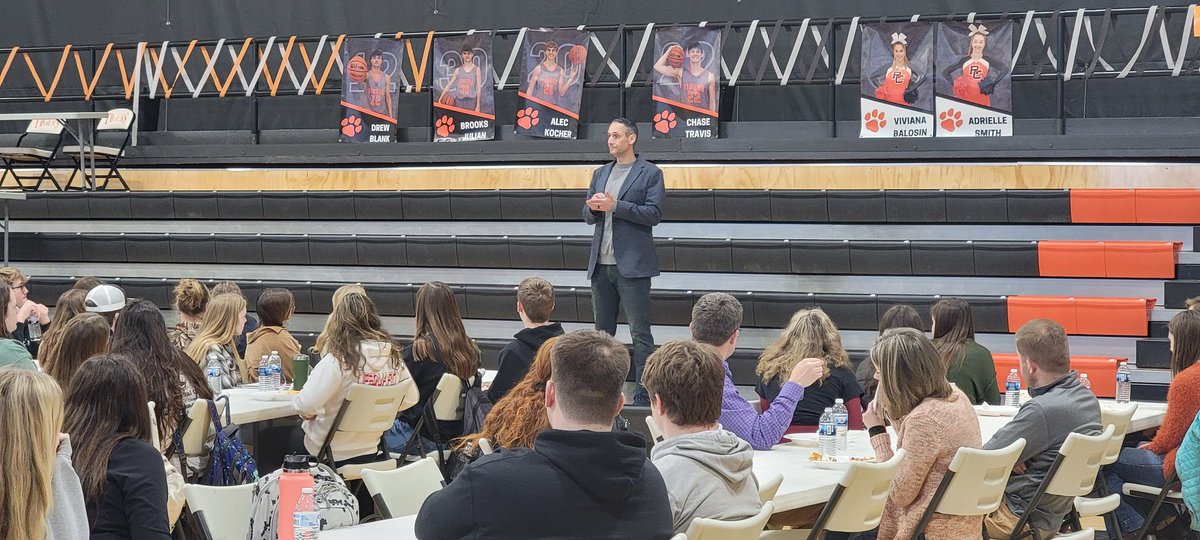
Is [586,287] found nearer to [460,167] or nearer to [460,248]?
[460,248]

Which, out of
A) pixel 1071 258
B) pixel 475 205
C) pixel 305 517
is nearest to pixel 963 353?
pixel 1071 258

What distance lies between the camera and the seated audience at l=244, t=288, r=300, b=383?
19.9 feet

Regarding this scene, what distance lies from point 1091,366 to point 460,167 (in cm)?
479

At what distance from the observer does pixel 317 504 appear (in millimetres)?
3326

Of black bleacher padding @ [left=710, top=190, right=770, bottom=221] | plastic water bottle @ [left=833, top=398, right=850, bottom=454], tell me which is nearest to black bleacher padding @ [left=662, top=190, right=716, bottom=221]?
black bleacher padding @ [left=710, top=190, right=770, bottom=221]

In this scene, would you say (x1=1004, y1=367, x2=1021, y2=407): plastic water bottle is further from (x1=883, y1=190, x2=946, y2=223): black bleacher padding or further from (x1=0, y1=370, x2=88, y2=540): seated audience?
(x1=0, y1=370, x2=88, y2=540): seated audience

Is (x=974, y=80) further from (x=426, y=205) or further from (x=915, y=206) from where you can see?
(x=426, y=205)

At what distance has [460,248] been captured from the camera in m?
9.26

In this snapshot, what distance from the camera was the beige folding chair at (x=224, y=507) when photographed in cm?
346

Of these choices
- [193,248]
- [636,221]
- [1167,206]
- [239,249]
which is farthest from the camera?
[193,248]

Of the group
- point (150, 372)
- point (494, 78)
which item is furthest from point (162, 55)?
point (150, 372)

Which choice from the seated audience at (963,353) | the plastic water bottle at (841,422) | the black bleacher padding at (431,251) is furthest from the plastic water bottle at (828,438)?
the black bleacher padding at (431,251)

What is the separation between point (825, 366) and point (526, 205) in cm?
463

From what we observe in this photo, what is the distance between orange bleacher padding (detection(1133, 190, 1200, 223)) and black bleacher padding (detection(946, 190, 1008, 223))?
2.62 feet
